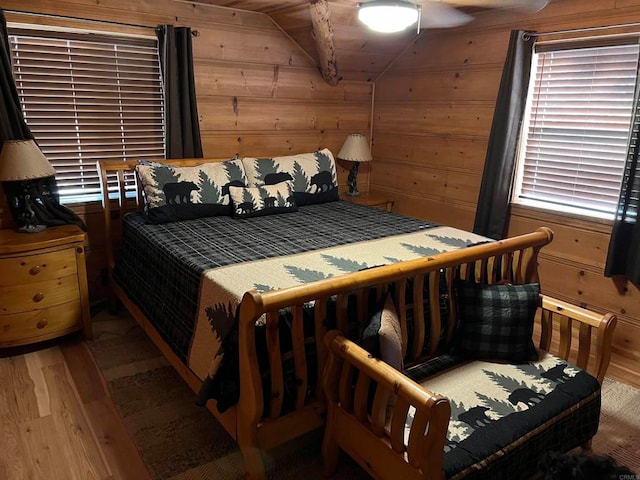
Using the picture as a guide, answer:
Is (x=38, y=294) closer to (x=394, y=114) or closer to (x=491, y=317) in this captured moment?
(x=491, y=317)

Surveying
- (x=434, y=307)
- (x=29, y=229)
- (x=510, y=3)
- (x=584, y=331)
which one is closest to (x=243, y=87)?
(x=29, y=229)

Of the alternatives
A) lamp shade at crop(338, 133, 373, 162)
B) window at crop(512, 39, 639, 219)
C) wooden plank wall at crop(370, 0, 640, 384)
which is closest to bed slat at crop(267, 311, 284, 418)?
wooden plank wall at crop(370, 0, 640, 384)

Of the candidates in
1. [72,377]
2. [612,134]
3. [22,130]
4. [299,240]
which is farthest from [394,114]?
[72,377]

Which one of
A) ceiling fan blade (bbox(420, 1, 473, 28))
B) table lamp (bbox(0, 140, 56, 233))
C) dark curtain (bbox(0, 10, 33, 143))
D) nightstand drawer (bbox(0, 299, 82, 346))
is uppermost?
ceiling fan blade (bbox(420, 1, 473, 28))

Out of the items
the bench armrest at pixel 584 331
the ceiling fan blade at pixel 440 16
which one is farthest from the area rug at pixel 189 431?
the ceiling fan blade at pixel 440 16

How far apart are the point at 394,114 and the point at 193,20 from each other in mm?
1813

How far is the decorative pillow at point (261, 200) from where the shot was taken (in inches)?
120

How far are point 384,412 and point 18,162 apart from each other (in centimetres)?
229

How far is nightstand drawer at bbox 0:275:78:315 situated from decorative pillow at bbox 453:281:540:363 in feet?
7.05

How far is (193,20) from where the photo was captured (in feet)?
10.9

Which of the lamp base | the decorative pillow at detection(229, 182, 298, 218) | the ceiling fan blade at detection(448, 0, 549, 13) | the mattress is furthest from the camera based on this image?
the decorative pillow at detection(229, 182, 298, 218)

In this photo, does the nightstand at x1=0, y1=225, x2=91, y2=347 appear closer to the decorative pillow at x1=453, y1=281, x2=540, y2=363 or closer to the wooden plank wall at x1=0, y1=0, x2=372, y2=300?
the wooden plank wall at x1=0, y1=0, x2=372, y2=300

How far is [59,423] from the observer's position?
2.15 metres

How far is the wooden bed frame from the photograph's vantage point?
1572mm
